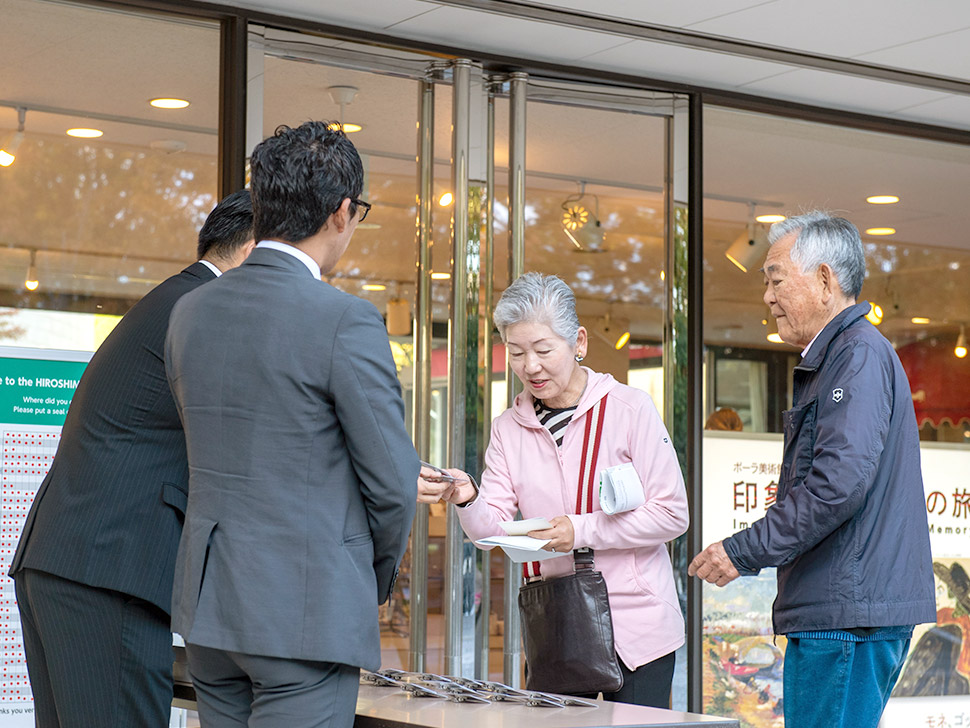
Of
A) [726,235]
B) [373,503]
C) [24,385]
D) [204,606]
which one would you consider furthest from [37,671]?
[726,235]

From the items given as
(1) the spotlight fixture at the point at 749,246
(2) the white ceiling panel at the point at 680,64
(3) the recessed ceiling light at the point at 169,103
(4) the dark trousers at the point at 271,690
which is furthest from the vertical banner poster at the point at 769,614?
(4) the dark trousers at the point at 271,690

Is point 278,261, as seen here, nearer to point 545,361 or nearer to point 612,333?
point 545,361

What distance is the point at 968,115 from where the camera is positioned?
602 cm

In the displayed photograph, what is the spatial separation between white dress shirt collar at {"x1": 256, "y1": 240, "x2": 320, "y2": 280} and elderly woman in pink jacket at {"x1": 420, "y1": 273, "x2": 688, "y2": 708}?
1.04 metres

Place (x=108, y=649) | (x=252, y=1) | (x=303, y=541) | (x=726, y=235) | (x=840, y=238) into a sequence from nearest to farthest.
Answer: (x=303, y=541), (x=108, y=649), (x=840, y=238), (x=252, y=1), (x=726, y=235)

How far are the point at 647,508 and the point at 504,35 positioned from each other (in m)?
2.34

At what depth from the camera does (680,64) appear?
5223 mm

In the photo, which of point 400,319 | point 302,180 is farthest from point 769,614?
point 302,180

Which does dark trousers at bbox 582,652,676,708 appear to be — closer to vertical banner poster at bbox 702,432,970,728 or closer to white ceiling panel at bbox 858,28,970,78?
vertical banner poster at bbox 702,432,970,728

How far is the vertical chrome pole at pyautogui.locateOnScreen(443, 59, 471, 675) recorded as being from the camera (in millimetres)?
4922

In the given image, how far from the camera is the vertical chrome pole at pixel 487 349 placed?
195 inches

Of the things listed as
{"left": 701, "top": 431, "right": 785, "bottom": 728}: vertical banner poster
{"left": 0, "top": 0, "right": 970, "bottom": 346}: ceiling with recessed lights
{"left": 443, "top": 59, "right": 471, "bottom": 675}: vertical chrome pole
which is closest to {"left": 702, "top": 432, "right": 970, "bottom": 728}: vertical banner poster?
{"left": 701, "top": 431, "right": 785, "bottom": 728}: vertical banner poster

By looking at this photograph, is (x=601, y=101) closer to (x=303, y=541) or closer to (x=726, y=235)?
(x=726, y=235)

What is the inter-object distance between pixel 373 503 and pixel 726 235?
4.11 meters
